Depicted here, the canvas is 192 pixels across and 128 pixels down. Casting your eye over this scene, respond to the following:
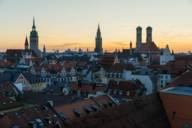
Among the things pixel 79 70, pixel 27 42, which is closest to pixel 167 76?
pixel 79 70

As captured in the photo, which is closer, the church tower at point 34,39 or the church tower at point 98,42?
the church tower at point 34,39

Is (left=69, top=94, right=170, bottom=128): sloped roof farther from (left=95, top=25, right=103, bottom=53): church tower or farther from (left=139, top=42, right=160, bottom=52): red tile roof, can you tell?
(left=95, top=25, right=103, bottom=53): church tower

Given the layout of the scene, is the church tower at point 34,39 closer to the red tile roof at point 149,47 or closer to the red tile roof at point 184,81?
the red tile roof at point 149,47

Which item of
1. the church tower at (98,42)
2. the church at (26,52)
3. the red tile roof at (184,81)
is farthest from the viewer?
the church tower at (98,42)

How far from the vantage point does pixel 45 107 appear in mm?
22047

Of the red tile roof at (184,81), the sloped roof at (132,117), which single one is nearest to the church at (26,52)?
the red tile roof at (184,81)

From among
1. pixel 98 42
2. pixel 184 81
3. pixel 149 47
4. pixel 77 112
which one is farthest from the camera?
pixel 98 42

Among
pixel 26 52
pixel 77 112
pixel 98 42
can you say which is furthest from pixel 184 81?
pixel 98 42

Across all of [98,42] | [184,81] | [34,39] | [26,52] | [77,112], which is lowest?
[77,112]

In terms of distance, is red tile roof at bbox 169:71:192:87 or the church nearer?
red tile roof at bbox 169:71:192:87

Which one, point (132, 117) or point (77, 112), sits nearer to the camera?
point (132, 117)

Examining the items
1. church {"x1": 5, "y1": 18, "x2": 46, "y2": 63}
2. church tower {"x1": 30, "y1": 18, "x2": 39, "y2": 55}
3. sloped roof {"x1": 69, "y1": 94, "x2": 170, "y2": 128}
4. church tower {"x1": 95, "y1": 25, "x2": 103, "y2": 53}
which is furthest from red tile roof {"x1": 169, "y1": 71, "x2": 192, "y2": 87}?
church tower {"x1": 95, "y1": 25, "x2": 103, "y2": 53}

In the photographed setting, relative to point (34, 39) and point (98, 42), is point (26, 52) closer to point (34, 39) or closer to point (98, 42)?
point (34, 39)

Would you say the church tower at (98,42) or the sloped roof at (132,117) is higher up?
the church tower at (98,42)
